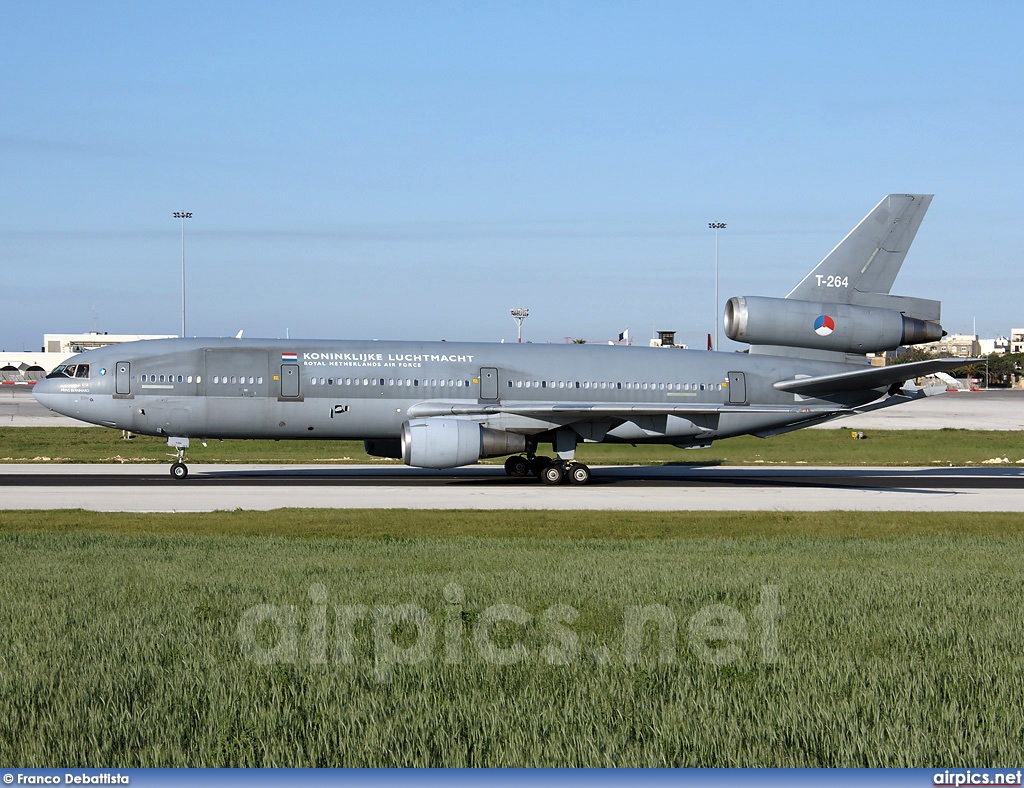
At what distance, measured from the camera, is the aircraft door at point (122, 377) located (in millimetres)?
32906

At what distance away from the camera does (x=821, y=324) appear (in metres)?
35.7

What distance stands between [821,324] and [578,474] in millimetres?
9549

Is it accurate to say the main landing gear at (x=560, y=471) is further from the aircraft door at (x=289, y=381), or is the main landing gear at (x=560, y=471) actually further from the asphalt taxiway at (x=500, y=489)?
the aircraft door at (x=289, y=381)

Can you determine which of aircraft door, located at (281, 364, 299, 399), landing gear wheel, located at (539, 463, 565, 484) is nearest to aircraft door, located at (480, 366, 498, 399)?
landing gear wheel, located at (539, 463, 565, 484)

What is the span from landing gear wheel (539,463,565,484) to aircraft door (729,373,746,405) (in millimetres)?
6183

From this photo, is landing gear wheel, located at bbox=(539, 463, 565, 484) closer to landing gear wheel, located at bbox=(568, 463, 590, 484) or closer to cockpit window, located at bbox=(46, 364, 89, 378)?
landing gear wheel, located at bbox=(568, 463, 590, 484)

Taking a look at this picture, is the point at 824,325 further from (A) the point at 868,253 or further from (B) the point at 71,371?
(B) the point at 71,371

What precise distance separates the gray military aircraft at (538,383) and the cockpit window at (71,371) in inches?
1.8

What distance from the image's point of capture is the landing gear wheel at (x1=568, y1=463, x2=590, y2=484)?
34906 mm

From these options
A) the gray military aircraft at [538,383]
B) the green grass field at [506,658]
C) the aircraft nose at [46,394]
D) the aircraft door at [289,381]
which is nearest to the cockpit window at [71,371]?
the gray military aircraft at [538,383]

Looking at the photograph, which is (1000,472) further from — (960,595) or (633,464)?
(960,595)

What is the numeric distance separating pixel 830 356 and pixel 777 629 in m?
27.9

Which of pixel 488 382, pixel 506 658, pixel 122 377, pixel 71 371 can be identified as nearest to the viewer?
pixel 506 658

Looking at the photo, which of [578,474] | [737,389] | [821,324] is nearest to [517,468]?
[578,474]
